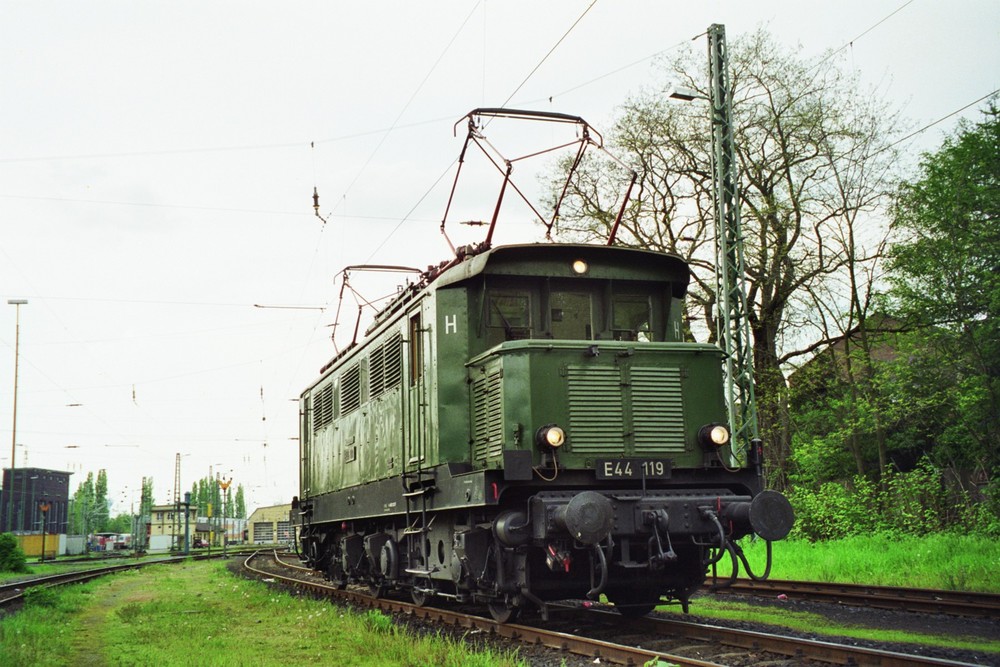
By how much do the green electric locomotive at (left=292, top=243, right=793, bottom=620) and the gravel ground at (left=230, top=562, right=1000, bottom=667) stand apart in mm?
511

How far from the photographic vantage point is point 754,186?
2645cm

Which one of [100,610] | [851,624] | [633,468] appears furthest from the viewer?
[100,610]

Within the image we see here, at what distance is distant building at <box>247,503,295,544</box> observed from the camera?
294 feet

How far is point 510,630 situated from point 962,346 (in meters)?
13.9

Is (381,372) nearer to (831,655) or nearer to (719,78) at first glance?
(831,655)

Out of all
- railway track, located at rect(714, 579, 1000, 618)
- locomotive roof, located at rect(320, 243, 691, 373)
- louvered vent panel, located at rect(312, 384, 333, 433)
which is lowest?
railway track, located at rect(714, 579, 1000, 618)

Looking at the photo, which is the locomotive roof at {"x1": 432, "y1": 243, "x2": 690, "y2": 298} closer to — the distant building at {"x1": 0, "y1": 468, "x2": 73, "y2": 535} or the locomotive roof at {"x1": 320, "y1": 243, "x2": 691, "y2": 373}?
the locomotive roof at {"x1": 320, "y1": 243, "x2": 691, "y2": 373}

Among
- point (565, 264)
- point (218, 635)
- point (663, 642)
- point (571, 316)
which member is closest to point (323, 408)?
point (218, 635)

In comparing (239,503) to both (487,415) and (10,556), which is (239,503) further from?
(487,415)

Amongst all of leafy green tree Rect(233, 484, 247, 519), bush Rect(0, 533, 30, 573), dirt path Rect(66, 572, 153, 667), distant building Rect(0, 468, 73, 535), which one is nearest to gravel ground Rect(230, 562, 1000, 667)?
dirt path Rect(66, 572, 153, 667)

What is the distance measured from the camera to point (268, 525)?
93.1 meters

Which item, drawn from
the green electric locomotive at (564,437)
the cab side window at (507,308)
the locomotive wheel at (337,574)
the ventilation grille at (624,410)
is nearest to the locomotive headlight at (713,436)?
the green electric locomotive at (564,437)

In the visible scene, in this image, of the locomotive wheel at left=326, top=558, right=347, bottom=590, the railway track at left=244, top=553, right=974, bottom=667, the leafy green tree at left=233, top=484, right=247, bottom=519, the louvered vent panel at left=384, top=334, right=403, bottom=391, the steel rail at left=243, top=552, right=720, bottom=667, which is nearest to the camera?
the railway track at left=244, top=553, right=974, bottom=667

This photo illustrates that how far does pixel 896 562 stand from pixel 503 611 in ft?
27.3
